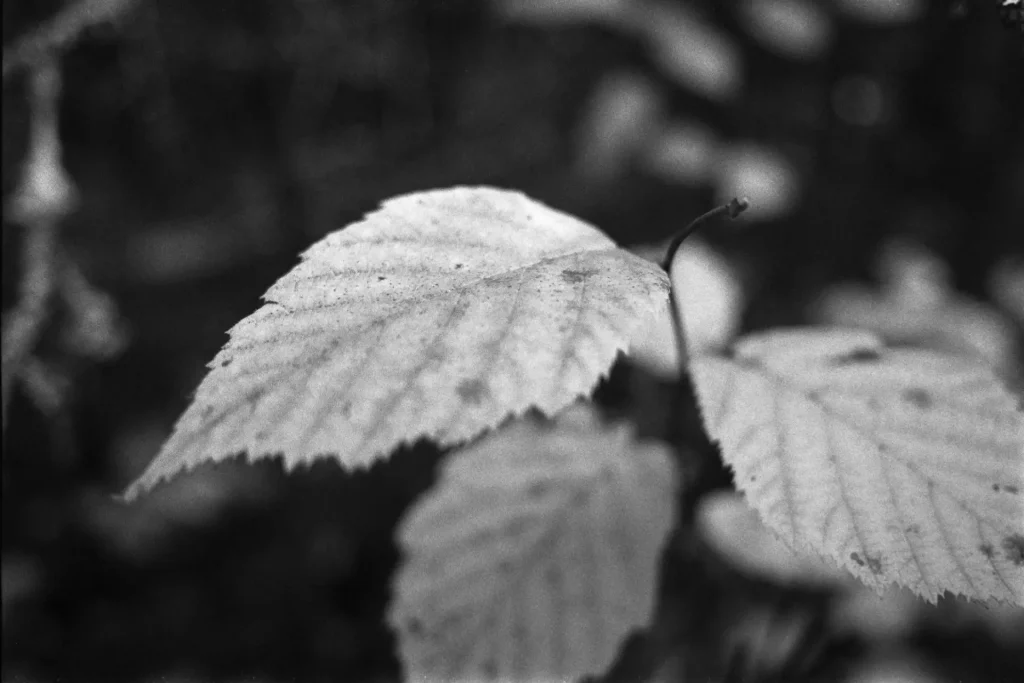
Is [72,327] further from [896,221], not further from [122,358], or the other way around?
[896,221]

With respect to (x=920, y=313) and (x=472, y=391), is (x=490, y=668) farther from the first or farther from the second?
(x=920, y=313)

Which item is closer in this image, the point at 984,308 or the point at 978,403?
the point at 978,403

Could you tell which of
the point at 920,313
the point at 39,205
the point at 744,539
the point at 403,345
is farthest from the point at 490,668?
the point at 920,313

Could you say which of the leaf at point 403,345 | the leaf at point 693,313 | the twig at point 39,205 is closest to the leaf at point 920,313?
the leaf at point 693,313

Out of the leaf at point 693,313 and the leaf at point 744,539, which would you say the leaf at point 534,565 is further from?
the leaf at point 744,539

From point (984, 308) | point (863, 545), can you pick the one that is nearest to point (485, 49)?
point (984, 308)

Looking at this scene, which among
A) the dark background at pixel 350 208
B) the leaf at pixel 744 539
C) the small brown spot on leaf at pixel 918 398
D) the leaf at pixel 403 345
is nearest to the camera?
the leaf at pixel 403 345
